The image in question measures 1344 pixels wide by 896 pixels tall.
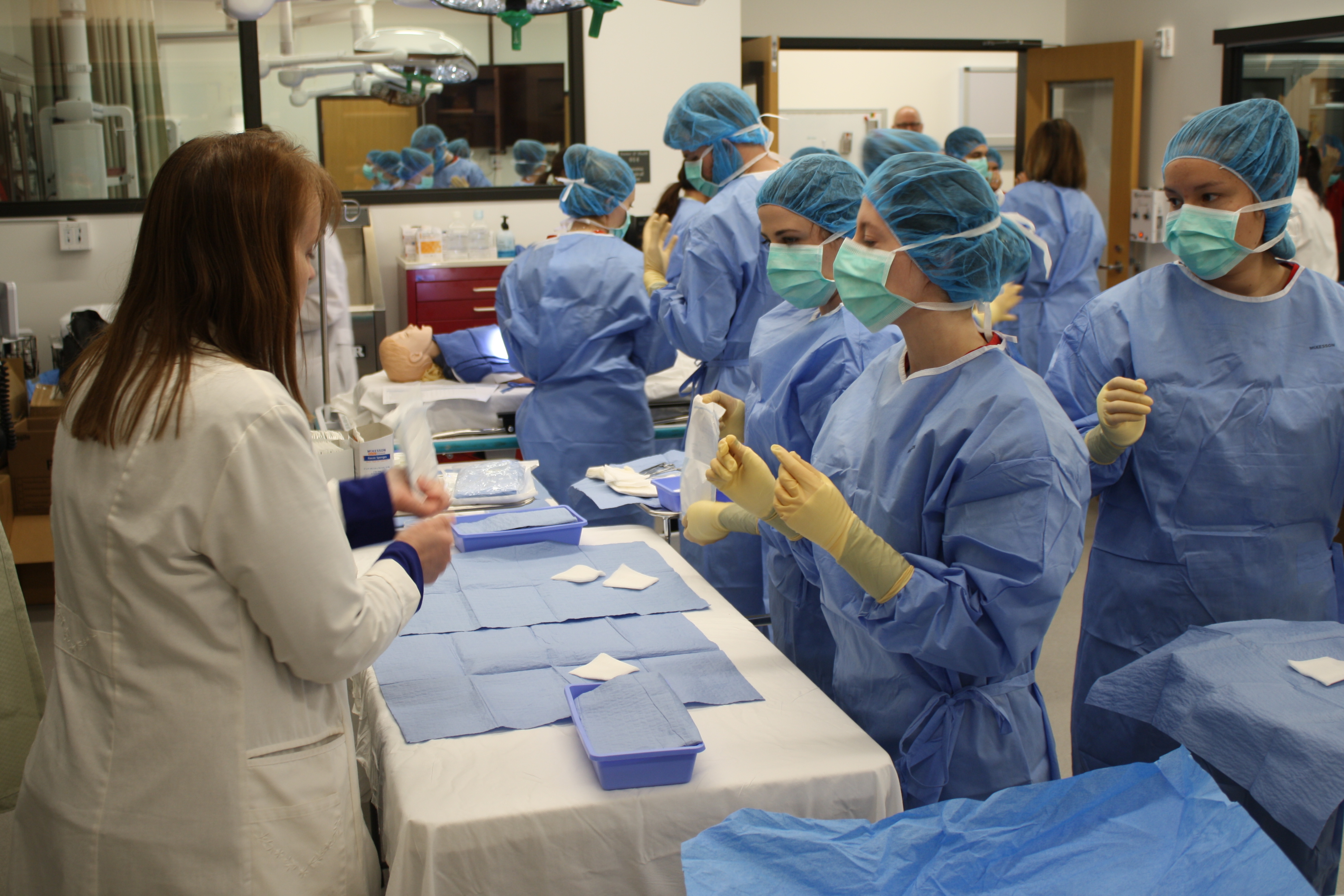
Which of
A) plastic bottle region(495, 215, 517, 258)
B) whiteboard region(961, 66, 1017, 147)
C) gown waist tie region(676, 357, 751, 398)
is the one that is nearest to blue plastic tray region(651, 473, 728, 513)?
gown waist tie region(676, 357, 751, 398)

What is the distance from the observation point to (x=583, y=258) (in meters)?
3.53

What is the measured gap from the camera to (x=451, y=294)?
540cm

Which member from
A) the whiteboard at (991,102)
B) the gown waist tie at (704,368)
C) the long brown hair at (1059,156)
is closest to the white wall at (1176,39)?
the long brown hair at (1059,156)

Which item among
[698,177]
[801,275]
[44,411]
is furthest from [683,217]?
[44,411]

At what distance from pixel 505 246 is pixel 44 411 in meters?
2.26

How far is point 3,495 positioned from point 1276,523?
4.18 meters

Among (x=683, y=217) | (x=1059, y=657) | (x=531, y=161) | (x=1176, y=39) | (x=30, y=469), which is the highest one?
(x=1176, y=39)

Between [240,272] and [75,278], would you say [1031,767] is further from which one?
[75,278]

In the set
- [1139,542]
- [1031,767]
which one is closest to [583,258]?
[1139,542]

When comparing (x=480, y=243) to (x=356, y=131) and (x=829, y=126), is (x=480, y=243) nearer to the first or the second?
(x=356, y=131)

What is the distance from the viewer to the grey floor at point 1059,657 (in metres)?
2.95

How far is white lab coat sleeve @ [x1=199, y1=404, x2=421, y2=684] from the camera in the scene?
3.59 feet

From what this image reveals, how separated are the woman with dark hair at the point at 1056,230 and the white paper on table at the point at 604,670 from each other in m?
3.49

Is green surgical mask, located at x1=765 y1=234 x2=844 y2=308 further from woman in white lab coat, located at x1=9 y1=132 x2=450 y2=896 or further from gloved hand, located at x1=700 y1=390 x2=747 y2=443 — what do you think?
woman in white lab coat, located at x1=9 y1=132 x2=450 y2=896
